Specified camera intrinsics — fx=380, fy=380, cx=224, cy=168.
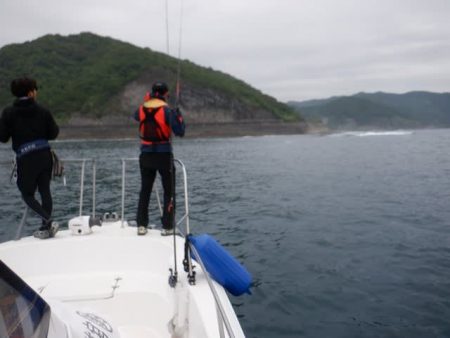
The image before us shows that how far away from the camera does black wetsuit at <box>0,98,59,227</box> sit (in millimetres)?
4215

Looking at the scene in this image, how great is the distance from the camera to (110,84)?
116 meters

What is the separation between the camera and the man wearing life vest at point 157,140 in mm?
4270

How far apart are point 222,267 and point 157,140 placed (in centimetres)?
202

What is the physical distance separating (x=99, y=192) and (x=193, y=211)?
5.50 meters

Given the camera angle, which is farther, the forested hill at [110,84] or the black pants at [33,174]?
the forested hill at [110,84]

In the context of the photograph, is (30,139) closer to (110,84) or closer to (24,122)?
(24,122)

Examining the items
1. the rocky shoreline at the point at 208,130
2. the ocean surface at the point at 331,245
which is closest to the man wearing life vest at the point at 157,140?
the ocean surface at the point at 331,245

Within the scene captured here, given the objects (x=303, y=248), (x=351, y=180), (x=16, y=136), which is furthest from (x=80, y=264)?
(x=351, y=180)

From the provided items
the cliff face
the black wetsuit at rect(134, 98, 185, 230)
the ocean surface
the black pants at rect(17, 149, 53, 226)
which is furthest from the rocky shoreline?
the black wetsuit at rect(134, 98, 185, 230)

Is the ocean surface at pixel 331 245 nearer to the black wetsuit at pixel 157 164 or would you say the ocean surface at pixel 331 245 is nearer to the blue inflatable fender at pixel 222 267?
the black wetsuit at pixel 157 164

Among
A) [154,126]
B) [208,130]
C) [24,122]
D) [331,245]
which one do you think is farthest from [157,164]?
[208,130]

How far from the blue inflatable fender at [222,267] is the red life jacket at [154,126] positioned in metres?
1.79

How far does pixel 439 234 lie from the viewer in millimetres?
8102

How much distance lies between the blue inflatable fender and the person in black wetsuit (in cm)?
226
